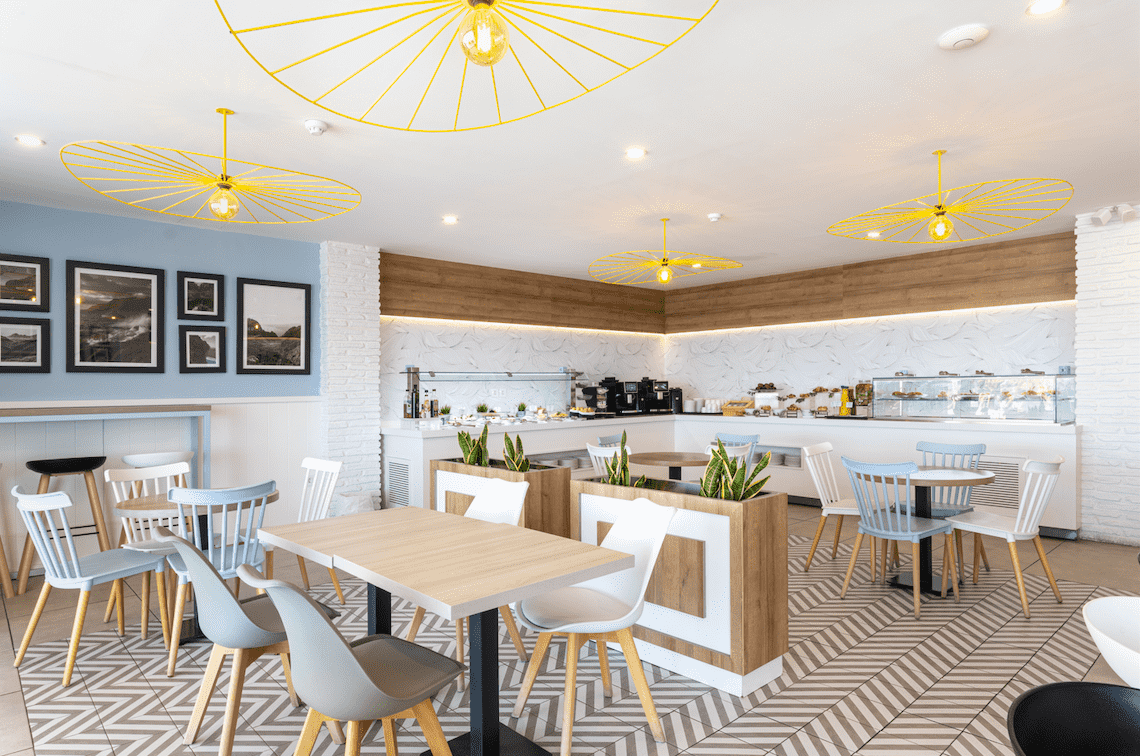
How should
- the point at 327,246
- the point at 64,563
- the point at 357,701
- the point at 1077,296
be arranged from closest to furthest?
the point at 357,701, the point at 64,563, the point at 1077,296, the point at 327,246

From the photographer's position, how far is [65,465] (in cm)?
463

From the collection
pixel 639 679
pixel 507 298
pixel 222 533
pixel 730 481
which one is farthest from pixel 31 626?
pixel 507 298

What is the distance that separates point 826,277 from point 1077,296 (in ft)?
8.30

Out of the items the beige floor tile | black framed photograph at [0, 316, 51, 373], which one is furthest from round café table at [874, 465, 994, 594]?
black framed photograph at [0, 316, 51, 373]

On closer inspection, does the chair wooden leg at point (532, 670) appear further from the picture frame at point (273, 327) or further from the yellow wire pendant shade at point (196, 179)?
the picture frame at point (273, 327)

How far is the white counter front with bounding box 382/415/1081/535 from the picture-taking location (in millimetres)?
5809

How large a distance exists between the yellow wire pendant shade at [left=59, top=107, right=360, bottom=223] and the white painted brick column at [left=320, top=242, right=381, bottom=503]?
4.59 feet

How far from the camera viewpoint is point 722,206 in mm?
5207

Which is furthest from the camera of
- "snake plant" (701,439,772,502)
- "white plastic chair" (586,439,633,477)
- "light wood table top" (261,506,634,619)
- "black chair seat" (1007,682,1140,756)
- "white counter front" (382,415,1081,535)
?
"white counter front" (382,415,1081,535)

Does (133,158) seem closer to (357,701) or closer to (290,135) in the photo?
Answer: (290,135)

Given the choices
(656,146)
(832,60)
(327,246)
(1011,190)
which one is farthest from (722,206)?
(327,246)

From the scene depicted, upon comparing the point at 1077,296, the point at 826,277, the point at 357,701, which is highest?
the point at 826,277

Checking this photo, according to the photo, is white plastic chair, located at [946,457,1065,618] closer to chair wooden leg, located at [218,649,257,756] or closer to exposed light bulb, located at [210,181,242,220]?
chair wooden leg, located at [218,649,257,756]

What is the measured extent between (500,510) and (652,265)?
335cm
